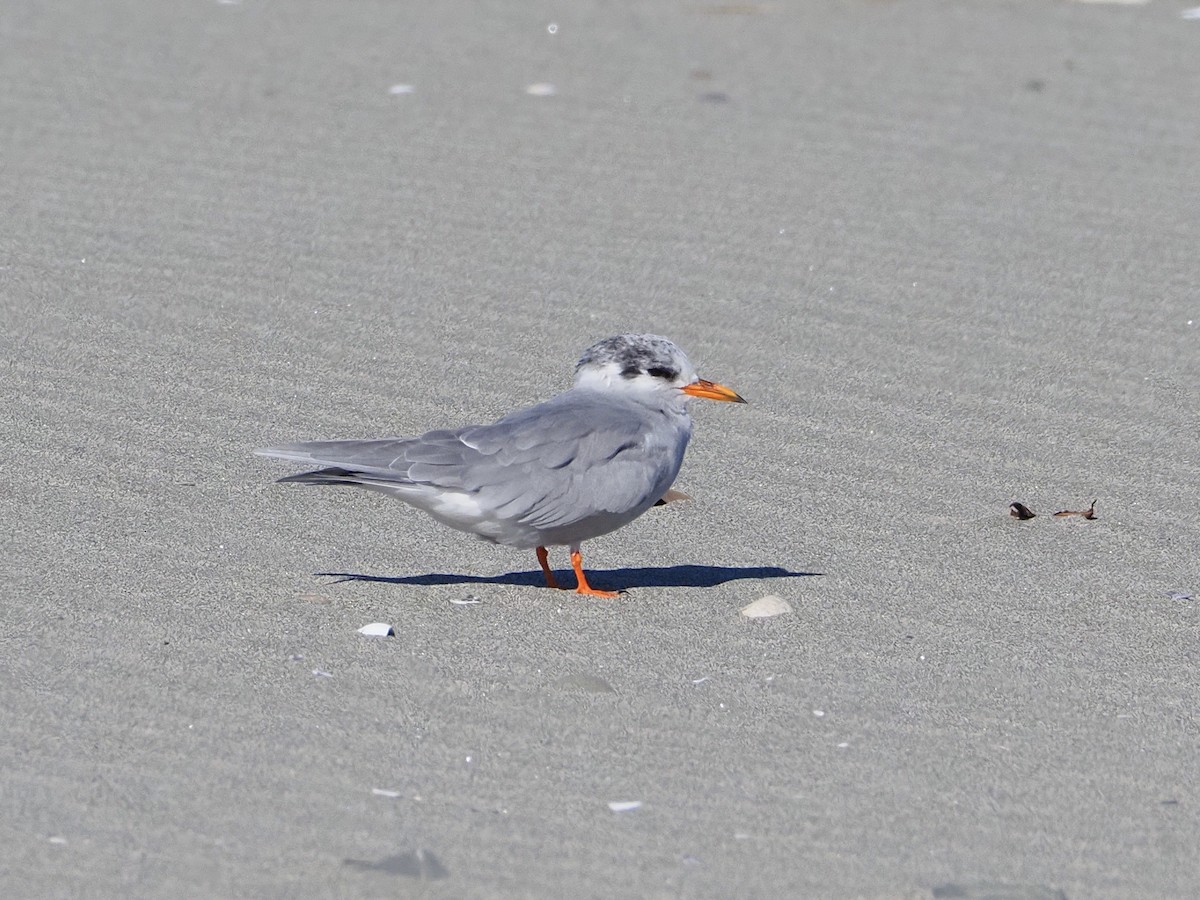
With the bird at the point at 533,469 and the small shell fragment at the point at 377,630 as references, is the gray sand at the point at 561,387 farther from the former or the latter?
the bird at the point at 533,469

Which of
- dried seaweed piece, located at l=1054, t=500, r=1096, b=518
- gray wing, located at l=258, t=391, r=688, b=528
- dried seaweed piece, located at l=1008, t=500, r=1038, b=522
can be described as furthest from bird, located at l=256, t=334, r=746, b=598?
dried seaweed piece, located at l=1054, t=500, r=1096, b=518

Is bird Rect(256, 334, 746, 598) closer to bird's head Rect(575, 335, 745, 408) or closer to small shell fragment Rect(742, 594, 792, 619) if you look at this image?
bird's head Rect(575, 335, 745, 408)

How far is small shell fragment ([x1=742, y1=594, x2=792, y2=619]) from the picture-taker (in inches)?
170

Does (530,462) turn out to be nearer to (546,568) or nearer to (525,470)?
(525,470)

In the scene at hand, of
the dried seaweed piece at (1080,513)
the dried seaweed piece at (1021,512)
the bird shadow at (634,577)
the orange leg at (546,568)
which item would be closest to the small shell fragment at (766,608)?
the bird shadow at (634,577)

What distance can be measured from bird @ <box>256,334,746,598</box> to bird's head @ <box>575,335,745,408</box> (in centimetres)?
6

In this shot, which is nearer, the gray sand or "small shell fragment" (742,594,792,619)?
the gray sand

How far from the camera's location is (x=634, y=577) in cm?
466

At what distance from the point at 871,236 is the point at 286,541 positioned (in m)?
3.51

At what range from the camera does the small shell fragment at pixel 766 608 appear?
14.1 feet

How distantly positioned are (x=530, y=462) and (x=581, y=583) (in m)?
0.35

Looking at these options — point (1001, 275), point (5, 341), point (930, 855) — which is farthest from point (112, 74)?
point (930, 855)

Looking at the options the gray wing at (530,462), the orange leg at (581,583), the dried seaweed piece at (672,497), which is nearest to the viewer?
the gray wing at (530,462)

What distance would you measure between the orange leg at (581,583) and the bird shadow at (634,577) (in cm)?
9
